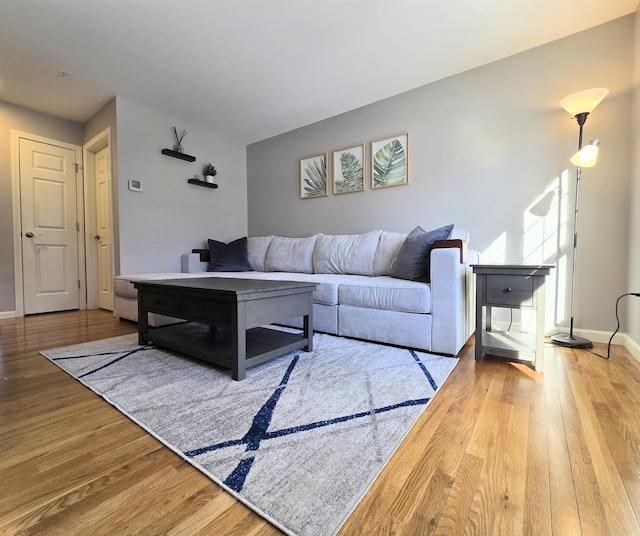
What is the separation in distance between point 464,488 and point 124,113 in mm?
4220

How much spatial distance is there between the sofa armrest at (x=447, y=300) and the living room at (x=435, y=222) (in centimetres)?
16

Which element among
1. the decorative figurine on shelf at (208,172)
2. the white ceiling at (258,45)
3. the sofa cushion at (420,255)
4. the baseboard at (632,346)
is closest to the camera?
the baseboard at (632,346)

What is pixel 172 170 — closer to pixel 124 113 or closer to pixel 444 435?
pixel 124 113

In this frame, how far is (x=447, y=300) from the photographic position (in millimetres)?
1946

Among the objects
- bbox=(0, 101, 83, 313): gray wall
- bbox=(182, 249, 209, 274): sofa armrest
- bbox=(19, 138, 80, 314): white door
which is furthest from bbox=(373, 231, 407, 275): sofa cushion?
bbox=(0, 101, 83, 313): gray wall

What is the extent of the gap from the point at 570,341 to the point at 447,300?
1102 millimetres

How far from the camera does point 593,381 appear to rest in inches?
62.1

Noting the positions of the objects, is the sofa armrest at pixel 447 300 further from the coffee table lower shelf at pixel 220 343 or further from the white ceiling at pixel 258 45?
the white ceiling at pixel 258 45

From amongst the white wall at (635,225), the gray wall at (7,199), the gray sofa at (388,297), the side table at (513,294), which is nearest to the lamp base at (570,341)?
the white wall at (635,225)

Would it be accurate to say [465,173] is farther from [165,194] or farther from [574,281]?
[165,194]

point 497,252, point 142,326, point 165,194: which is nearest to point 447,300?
point 497,252

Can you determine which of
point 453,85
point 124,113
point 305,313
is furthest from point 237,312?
point 124,113

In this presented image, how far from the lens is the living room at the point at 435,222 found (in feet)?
2.73

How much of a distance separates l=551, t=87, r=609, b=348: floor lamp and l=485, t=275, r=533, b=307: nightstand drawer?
81 cm
